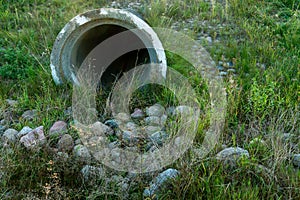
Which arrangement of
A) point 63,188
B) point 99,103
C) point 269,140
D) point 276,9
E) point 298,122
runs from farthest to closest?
point 276,9 → point 99,103 → point 298,122 → point 269,140 → point 63,188

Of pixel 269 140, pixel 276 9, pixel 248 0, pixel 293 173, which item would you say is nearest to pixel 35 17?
pixel 248 0

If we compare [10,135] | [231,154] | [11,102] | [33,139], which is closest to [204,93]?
[231,154]

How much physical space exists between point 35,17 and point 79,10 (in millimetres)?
561

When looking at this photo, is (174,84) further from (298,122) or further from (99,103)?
(298,122)

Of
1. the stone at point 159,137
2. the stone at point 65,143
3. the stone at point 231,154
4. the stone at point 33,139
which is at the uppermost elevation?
the stone at point 231,154

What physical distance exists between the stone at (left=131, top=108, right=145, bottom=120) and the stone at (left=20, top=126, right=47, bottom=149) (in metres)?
0.81

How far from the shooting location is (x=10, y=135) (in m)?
3.26

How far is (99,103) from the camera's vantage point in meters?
3.70

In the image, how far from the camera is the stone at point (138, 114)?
3557 millimetres

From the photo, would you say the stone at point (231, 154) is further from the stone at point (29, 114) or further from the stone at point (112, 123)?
the stone at point (29, 114)

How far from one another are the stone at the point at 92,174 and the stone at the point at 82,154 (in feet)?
0.40

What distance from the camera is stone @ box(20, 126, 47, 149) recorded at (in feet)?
9.84

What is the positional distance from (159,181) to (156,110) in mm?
992

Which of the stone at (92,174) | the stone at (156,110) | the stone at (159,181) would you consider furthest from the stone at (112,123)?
the stone at (159,181)
